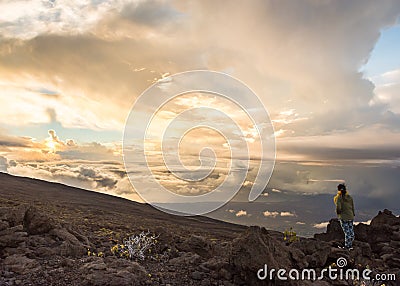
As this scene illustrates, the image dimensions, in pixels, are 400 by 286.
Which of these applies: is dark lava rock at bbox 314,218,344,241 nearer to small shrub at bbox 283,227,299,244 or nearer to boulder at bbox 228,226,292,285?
small shrub at bbox 283,227,299,244

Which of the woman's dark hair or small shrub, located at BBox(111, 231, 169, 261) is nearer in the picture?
small shrub, located at BBox(111, 231, 169, 261)

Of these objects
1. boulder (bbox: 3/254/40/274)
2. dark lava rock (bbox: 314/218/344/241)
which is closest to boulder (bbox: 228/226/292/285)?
boulder (bbox: 3/254/40/274)

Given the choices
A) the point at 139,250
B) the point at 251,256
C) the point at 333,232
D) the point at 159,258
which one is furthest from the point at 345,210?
the point at 139,250

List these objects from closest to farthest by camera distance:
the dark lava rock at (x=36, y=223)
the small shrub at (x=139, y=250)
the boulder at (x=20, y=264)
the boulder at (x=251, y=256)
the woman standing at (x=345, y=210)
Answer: the boulder at (x=251, y=256)
the boulder at (x=20, y=264)
the small shrub at (x=139, y=250)
the dark lava rock at (x=36, y=223)
the woman standing at (x=345, y=210)

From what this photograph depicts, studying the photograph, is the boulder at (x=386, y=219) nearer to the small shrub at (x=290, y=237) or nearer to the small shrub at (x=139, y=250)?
the small shrub at (x=290, y=237)

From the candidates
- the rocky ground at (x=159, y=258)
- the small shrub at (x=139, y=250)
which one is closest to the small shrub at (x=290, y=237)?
the rocky ground at (x=159, y=258)

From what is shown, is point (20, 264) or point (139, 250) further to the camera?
point (139, 250)

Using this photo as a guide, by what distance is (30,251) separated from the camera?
11141mm

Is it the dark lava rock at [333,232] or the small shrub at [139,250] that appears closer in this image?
the small shrub at [139,250]

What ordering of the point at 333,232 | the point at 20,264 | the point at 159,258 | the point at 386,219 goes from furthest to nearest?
the point at 386,219
the point at 333,232
the point at 159,258
the point at 20,264

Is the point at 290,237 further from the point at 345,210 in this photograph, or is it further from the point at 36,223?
the point at 36,223

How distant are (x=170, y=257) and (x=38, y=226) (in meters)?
4.87

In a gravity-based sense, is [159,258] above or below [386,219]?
below

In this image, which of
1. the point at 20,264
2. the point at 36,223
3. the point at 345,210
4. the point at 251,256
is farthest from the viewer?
the point at 345,210
